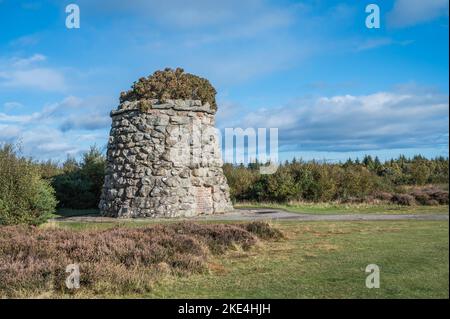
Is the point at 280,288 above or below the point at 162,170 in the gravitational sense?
below

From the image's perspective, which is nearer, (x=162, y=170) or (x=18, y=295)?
(x=18, y=295)

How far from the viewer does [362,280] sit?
7.86 meters

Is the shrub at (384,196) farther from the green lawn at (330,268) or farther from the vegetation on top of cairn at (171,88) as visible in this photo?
the green lawn at (330,268)

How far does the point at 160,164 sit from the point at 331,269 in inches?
488

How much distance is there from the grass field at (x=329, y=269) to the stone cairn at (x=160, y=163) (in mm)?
7694

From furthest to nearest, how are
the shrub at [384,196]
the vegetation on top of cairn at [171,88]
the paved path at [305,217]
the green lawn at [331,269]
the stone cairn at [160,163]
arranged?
1. the shrub at [384,196]
2. the vegetation on top of cairn at [171,88]
3. the stone cairn at [160,163]
4. the paved path at [305,217]
5. the green lawn at [331,269]

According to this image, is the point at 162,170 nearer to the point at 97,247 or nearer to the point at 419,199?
the point at 97,247

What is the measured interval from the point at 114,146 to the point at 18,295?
14.3m

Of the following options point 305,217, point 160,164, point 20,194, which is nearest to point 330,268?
point 305,217

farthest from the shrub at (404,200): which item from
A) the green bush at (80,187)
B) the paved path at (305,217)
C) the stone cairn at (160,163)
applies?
the green bush at (80,187)

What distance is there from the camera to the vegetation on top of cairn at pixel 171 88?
21.6 m

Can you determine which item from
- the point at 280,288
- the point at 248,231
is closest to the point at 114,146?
the point at 248,231

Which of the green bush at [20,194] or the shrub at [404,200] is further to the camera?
the shrub at [404,200]
